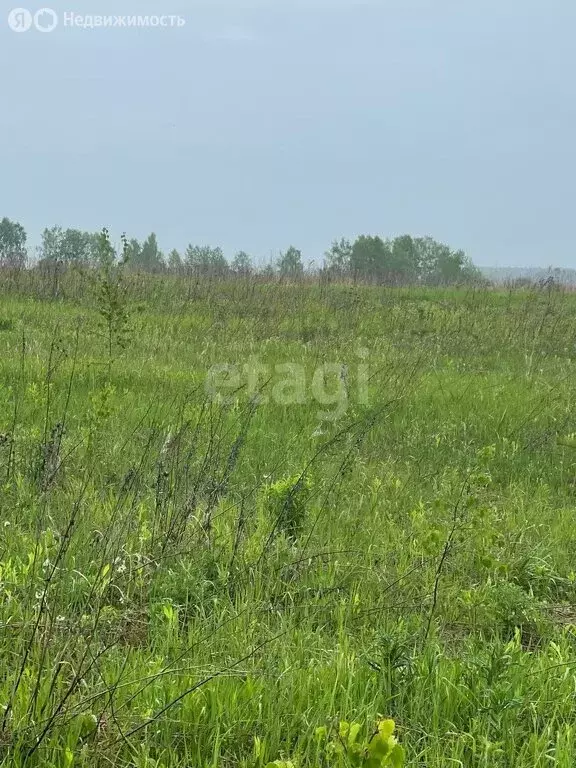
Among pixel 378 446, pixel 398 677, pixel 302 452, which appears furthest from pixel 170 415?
pixel 398 677

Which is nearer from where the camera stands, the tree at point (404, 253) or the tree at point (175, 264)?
the tree at point (175, 264)

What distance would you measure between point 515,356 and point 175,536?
23.4 feet

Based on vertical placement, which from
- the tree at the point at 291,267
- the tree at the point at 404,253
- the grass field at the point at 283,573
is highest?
the tree at the point at 404,253

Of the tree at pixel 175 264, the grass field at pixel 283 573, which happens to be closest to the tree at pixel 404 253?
the tree at pixel 175 264

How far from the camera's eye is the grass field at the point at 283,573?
1.81 metres

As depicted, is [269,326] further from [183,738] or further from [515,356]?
[183,738]

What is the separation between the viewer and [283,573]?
2.74 meters

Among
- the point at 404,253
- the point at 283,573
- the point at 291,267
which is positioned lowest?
the point at 283,573

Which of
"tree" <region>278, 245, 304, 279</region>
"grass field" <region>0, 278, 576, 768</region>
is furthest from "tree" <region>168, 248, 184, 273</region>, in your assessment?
"grass field" <region>0, 278, 576, 768</region>

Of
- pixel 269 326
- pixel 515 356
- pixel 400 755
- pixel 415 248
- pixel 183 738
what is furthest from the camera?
pixel 415 248

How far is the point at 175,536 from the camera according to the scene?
2.83 m

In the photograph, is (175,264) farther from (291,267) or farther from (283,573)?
(283,573)

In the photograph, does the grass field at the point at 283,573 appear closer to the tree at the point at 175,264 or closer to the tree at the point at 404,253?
the tree at the point at 175,264

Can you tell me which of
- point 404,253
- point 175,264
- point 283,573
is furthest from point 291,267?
point 404,253
